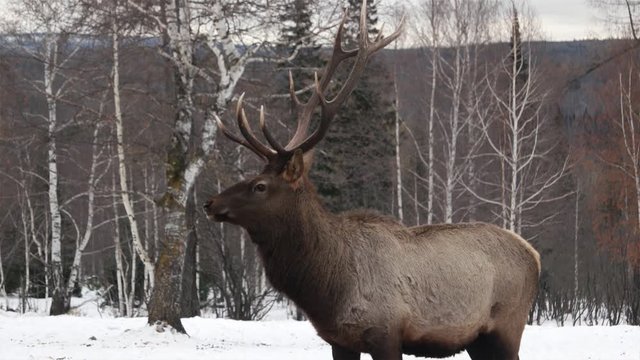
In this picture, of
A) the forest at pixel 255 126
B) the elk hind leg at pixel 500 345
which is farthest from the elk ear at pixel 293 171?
the forest at pixel 255 126

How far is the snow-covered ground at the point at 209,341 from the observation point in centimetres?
1167

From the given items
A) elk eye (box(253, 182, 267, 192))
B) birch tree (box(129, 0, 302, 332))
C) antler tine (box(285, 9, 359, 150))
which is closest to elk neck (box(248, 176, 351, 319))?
elk eye (box(253, 182, 267, 192))

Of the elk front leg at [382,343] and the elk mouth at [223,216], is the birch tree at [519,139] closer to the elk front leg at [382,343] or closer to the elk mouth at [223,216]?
the elk front leg at [382,343]

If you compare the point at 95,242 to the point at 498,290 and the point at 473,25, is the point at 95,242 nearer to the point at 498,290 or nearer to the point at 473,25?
the point at 473,25

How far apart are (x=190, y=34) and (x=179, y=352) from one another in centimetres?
494

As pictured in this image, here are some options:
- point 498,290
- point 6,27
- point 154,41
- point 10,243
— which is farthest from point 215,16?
point 10,243

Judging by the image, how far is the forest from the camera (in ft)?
45.4

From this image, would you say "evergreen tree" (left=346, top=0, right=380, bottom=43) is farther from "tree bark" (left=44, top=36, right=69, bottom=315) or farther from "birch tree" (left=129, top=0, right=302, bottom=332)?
"birch tree" (left=129, top=0, right=302, bottom=332)

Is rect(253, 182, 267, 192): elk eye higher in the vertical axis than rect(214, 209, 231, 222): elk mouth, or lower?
higher

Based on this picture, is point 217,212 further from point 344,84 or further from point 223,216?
point 344,84

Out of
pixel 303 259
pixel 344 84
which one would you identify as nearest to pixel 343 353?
pixel 303 259

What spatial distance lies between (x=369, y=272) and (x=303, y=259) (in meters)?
0.49

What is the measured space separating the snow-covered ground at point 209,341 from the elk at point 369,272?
4587 mm

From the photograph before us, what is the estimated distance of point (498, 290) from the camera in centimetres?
699
